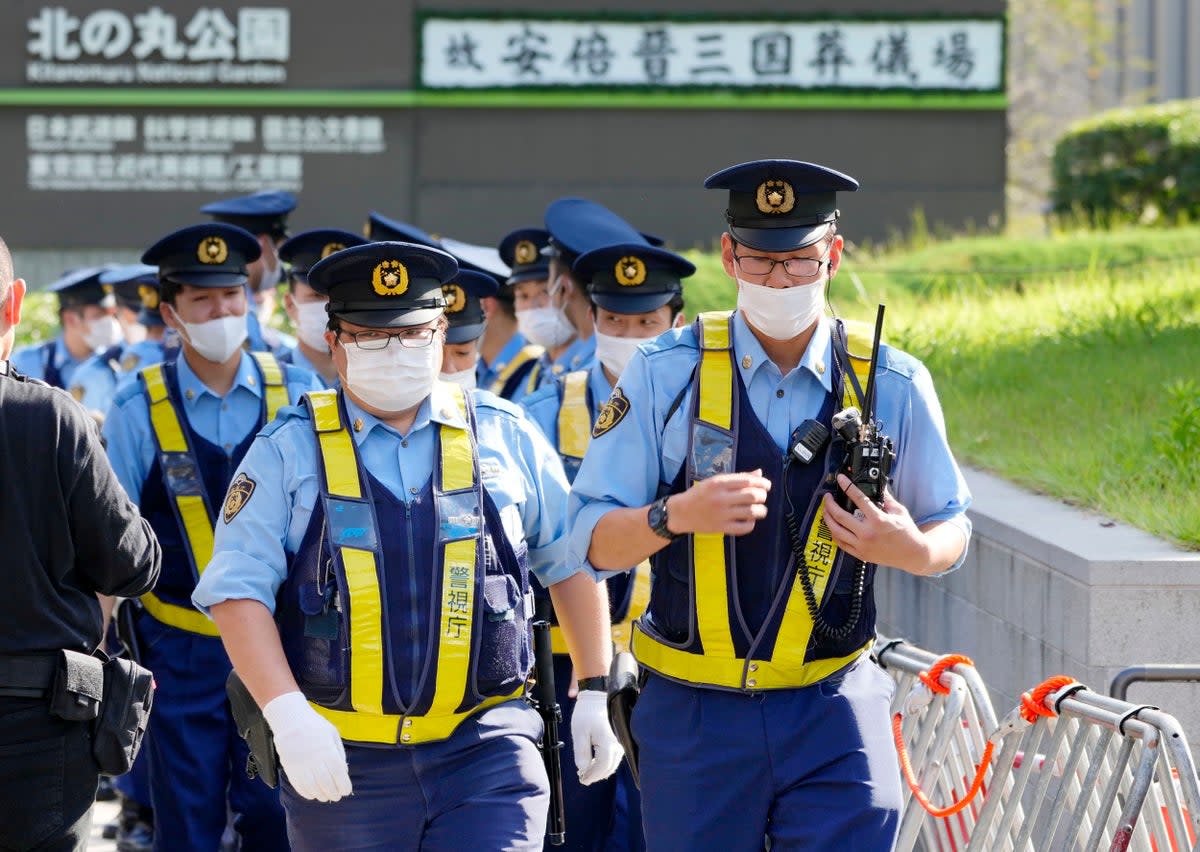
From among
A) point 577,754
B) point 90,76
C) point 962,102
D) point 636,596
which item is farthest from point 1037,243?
point 577,754

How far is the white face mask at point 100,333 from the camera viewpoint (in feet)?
40.0

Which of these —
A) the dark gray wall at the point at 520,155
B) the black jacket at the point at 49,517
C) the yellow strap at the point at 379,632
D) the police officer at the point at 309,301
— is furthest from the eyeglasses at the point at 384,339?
the dark gray wall at the point at 520,155

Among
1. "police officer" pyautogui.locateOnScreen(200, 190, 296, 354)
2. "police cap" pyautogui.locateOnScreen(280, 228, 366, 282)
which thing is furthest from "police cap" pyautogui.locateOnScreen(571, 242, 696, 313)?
"police officer" pyautogui.locateOnScreen(200, 190, 296, 354)

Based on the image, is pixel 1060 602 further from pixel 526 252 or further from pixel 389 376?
pixel 526 252

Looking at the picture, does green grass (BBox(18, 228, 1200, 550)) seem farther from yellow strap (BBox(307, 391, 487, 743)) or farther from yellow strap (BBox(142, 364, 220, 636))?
yellow strap (BBox(142, 364, 220, 636))

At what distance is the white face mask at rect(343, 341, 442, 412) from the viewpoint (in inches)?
176

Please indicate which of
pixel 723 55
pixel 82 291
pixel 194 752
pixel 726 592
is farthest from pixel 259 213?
pixel 723 55

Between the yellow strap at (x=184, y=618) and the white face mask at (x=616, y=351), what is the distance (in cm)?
153

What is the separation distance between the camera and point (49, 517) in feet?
13.7

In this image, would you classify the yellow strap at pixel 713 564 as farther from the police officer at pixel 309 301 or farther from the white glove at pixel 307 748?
the police officer at pixel 309 301

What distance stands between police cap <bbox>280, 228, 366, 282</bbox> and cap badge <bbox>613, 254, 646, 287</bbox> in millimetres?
1517

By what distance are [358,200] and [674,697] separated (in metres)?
13.8

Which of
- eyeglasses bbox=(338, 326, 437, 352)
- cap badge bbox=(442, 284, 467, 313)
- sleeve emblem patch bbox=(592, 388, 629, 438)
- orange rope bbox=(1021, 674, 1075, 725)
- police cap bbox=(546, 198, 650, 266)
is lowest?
orange rope bbox=(1021, 674, 1075, 725)

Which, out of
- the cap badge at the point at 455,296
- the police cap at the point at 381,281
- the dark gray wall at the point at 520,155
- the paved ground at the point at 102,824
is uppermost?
the dark gray wall at the point at 520,155
